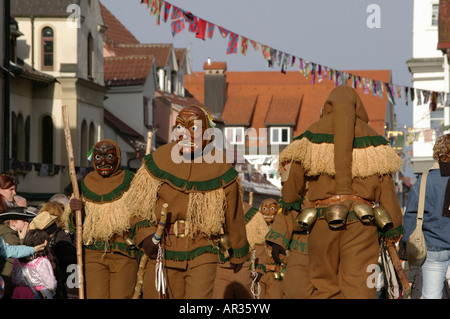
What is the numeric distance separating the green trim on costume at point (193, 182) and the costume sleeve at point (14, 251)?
6.63ft

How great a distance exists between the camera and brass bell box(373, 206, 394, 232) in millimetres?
8102

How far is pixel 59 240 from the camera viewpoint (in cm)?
1195

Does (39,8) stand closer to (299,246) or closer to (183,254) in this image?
(299,246)

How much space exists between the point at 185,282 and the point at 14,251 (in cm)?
227

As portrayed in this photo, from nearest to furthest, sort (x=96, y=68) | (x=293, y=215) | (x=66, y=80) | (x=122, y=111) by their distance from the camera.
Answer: (x=293, y=215) → (x=66, y=80) → (x=96, y=68) → (x=122, y=111)

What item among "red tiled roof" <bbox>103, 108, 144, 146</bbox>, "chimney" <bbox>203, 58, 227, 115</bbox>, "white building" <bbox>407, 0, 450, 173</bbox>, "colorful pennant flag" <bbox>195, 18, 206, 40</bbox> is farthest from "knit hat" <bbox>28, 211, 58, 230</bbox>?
"chimney" <bbox>203, 58, 227, 115</bbox>

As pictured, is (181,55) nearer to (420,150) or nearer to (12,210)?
(420,150)

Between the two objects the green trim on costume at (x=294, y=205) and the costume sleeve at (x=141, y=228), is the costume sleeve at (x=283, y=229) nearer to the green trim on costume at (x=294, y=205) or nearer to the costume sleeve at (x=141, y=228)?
the green trim on costume at (x=294, y=205)

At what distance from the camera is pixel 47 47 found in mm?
33562

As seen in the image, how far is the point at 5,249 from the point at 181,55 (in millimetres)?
40868

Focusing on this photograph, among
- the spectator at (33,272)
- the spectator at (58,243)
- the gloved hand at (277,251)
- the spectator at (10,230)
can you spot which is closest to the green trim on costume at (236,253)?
the gloved hand at (277,251)

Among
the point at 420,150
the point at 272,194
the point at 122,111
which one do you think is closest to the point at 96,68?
the point at 122,111

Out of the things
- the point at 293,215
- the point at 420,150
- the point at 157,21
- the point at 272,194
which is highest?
the point at 157,21

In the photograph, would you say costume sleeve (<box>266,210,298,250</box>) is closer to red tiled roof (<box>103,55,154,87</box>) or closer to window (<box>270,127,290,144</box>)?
red tiled roof (<box>103,55,154,87</box>)
